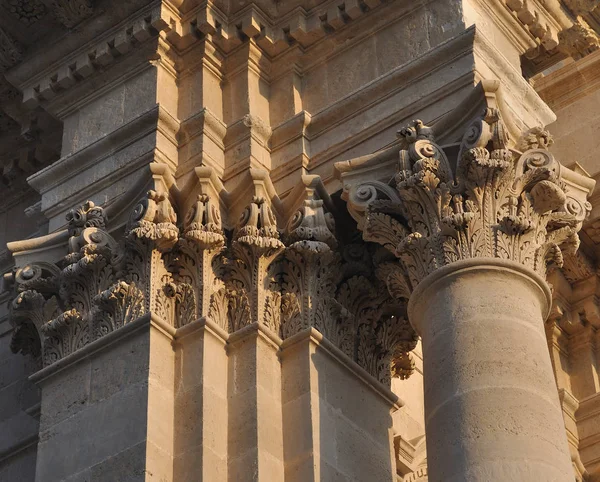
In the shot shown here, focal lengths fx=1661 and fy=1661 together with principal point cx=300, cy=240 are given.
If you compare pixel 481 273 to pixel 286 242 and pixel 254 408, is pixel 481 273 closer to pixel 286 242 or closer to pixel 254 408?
pixel 286 242

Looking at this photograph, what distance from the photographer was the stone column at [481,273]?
14.0 meters

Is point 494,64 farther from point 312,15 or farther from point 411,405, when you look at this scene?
point 411,405

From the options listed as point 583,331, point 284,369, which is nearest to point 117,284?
point 284,369

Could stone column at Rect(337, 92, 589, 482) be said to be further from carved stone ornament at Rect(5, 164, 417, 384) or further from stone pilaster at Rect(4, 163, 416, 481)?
stone pilaster at Rect(4, 163, 416, 481)

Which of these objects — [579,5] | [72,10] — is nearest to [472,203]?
[579,5]

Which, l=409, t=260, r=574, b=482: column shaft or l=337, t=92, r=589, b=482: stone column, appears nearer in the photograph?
l=409, t=260, r=574, b=482: column shaft

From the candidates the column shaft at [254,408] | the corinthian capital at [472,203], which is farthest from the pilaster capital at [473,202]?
Result: the column shaft at [254,408]

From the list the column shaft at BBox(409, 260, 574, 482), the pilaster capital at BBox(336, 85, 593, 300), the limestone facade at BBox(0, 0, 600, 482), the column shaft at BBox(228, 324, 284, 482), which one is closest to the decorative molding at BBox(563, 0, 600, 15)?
the limestone facade at BBox(0, 0, 600, 482)

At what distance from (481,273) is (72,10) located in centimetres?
665

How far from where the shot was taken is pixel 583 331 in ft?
69.4

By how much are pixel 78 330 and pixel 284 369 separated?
2.21 metres

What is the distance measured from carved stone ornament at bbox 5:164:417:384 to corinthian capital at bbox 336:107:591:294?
2.39ft

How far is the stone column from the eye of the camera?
14.0 metres

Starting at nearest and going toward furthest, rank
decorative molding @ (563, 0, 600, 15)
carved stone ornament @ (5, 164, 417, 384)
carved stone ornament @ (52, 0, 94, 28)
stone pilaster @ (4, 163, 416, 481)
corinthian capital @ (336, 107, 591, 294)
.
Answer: stone pilaster @ (4, 163, 416, 481)
corinthian capital @ (336, 107, 591, 294)
carved stone ornament @ (5, 164, 417, 384)
carved stone ornament @ (52, 0, 94, 28)
decorative molding @ (563, 0, 600, 15)
